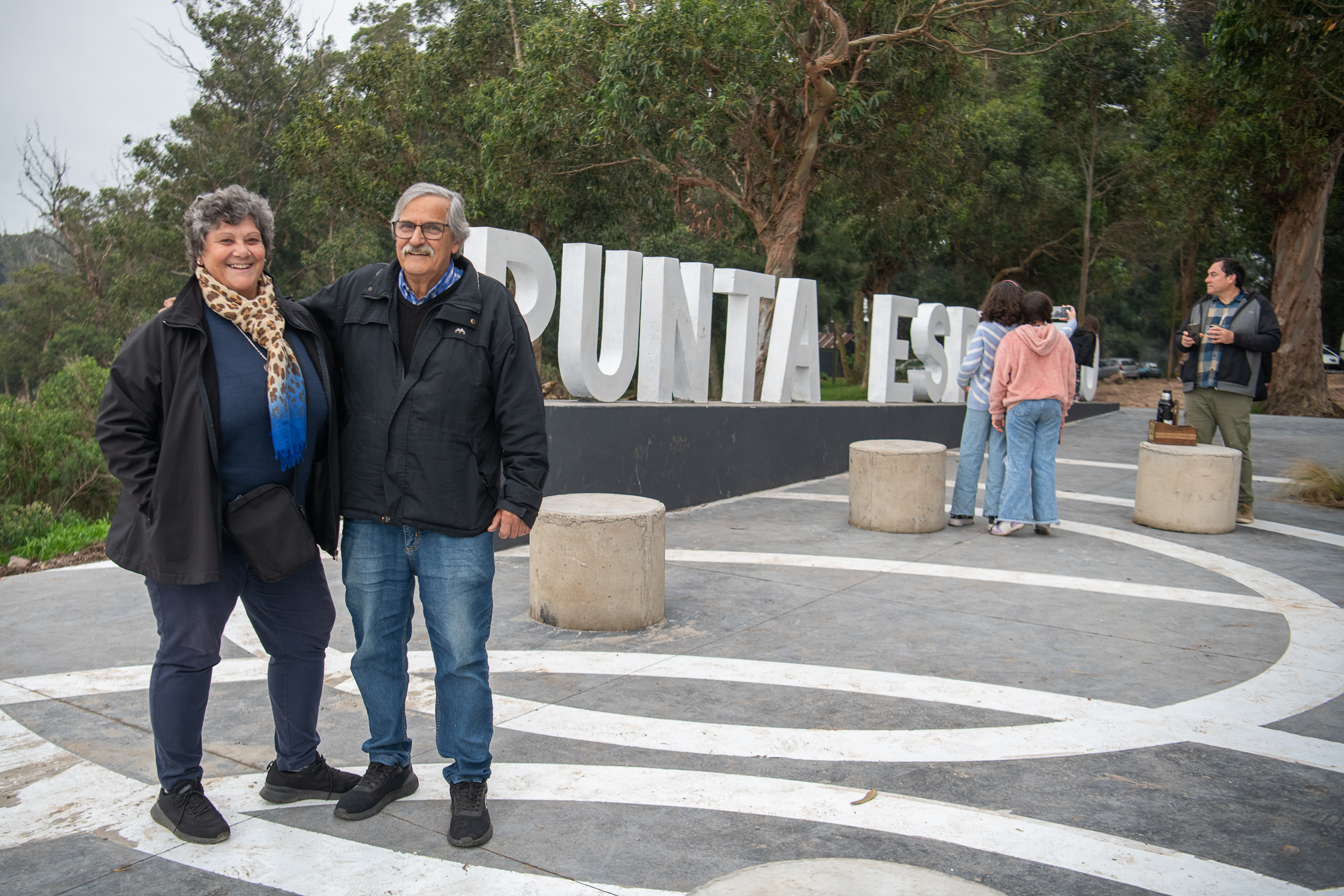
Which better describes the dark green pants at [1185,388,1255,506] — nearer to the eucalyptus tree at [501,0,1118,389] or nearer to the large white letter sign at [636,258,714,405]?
the large white letter sign at [636,258,714,405]

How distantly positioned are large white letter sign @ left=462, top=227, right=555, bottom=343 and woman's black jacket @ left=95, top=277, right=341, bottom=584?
4.40 metres

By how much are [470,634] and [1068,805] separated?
203 centimetres

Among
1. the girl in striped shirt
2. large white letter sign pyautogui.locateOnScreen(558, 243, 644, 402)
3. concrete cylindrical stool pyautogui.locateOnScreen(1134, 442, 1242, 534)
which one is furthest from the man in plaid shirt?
large white letter sign pyautogui.locateOnScreen(558, 243, 644, 402)

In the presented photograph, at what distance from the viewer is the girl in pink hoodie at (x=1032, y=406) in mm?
7594

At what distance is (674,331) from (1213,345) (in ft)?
14.0

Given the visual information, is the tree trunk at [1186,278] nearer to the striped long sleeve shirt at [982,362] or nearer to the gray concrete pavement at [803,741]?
the striped long sleeve shirt at [982,362]

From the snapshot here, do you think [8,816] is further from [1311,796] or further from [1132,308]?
[1132,308]

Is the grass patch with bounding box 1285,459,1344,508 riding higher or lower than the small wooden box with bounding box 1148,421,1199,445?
lower

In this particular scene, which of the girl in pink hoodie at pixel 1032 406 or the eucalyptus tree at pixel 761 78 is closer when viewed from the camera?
the girl in pink hoodie at pixel 1032 406

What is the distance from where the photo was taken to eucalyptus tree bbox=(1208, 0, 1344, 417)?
10.5 m

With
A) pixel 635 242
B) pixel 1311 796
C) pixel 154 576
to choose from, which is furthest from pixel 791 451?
pixel 635 242

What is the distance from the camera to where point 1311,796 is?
3.57 meters

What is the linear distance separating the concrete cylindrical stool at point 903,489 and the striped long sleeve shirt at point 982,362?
1.56 feet

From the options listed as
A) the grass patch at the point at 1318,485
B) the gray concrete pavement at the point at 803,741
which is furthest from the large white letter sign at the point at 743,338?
the grass patch at the point at 1318,485
